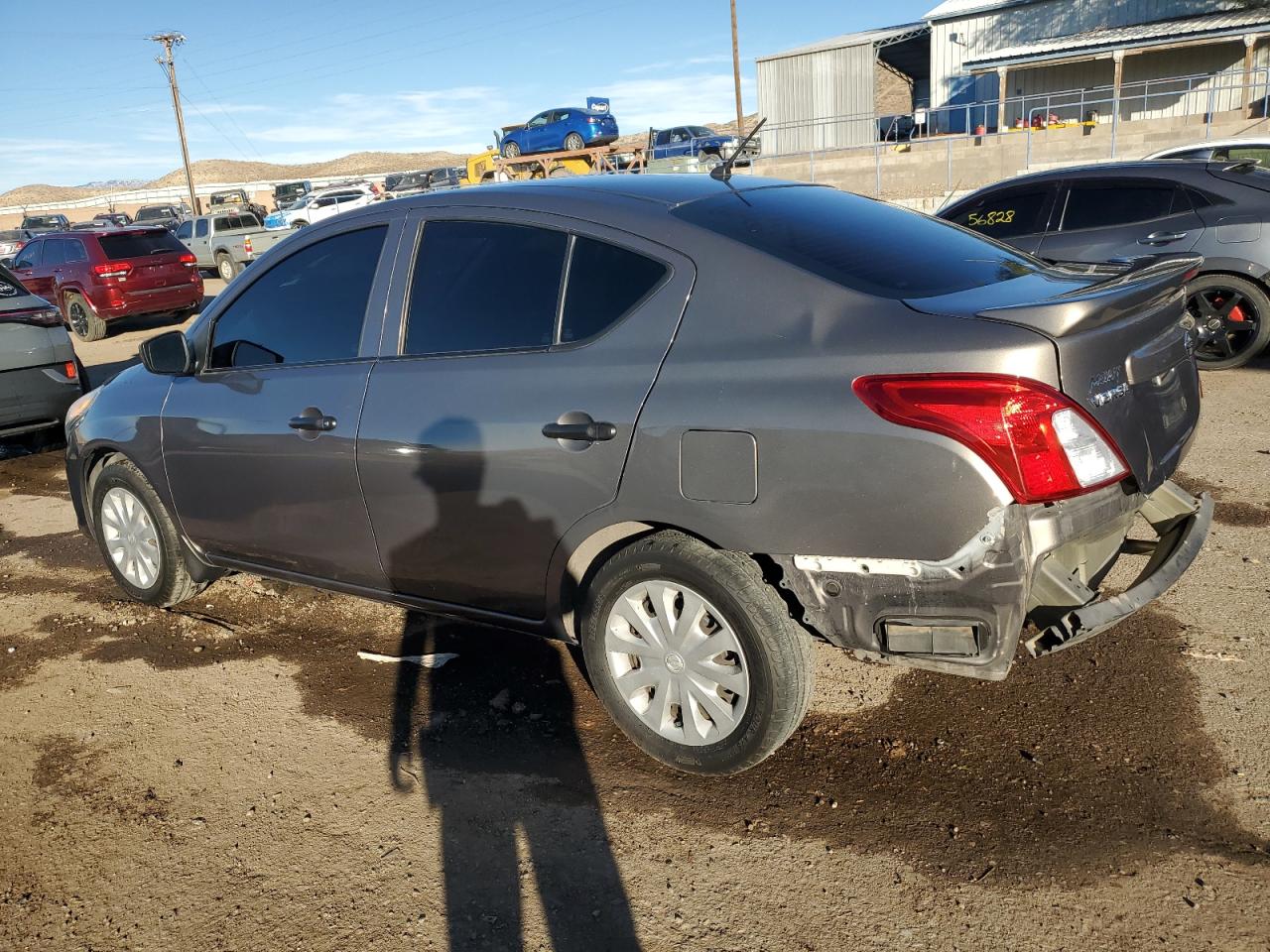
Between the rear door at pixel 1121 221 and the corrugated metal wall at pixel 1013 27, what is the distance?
29.7 meters

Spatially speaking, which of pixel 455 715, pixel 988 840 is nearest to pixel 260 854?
pixel 455 715

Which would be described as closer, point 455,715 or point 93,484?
point 455,715

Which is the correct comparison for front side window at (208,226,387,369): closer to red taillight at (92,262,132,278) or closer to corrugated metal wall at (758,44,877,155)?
red taillight at (92,262,132,278)

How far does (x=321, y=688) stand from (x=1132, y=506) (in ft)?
9.66

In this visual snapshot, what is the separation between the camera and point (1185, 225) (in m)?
7.86

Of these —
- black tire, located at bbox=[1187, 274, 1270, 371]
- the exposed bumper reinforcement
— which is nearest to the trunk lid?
the exposed bumper reinforcement

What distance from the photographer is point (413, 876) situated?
9.14 feet

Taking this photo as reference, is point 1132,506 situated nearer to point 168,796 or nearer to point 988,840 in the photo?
point 988,840

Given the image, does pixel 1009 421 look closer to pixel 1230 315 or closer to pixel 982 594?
pixel 982 594

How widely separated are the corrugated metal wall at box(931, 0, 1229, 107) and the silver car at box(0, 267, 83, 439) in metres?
33.4

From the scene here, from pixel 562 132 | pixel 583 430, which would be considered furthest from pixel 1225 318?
pixel 562 132

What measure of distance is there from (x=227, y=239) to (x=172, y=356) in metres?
23.1

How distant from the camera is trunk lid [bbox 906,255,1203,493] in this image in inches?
102

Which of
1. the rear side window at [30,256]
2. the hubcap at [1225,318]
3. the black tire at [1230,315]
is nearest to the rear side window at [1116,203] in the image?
the black tire at [1230,315]
